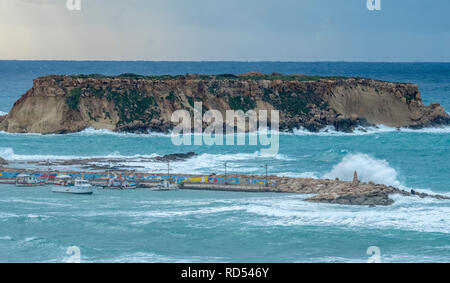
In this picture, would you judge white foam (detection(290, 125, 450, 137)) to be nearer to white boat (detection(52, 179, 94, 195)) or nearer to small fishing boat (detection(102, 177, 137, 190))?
small fishing boat (detection(102, 177, 137, 190))

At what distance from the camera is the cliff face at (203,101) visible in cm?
9353

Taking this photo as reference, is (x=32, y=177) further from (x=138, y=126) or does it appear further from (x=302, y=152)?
(x=138, y=126)

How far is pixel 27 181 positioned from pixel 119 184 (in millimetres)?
6605

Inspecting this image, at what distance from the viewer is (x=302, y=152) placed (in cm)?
7531

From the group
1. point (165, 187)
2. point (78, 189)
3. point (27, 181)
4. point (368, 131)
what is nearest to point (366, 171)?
point (165, 187)

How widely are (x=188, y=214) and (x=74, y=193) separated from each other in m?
11.0

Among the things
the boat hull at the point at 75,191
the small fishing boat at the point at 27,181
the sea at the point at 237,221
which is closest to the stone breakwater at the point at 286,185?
the sea at the point at 237,221

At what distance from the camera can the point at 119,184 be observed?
55.7 m

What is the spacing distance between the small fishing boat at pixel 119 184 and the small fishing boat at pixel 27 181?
192 inches

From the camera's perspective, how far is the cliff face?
93.5 metres

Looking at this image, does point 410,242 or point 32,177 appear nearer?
point 410,242

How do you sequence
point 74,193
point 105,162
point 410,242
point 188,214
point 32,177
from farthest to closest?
point 105,162 < point 32,177 < point 74,193 < point 188,214 < point 410,242

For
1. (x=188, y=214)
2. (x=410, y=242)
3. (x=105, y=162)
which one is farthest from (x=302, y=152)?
(x=410, y=242)

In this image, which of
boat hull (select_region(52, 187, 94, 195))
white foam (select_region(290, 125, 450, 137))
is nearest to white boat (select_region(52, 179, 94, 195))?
boat hull (select_region(52, 187, 94, 195))
